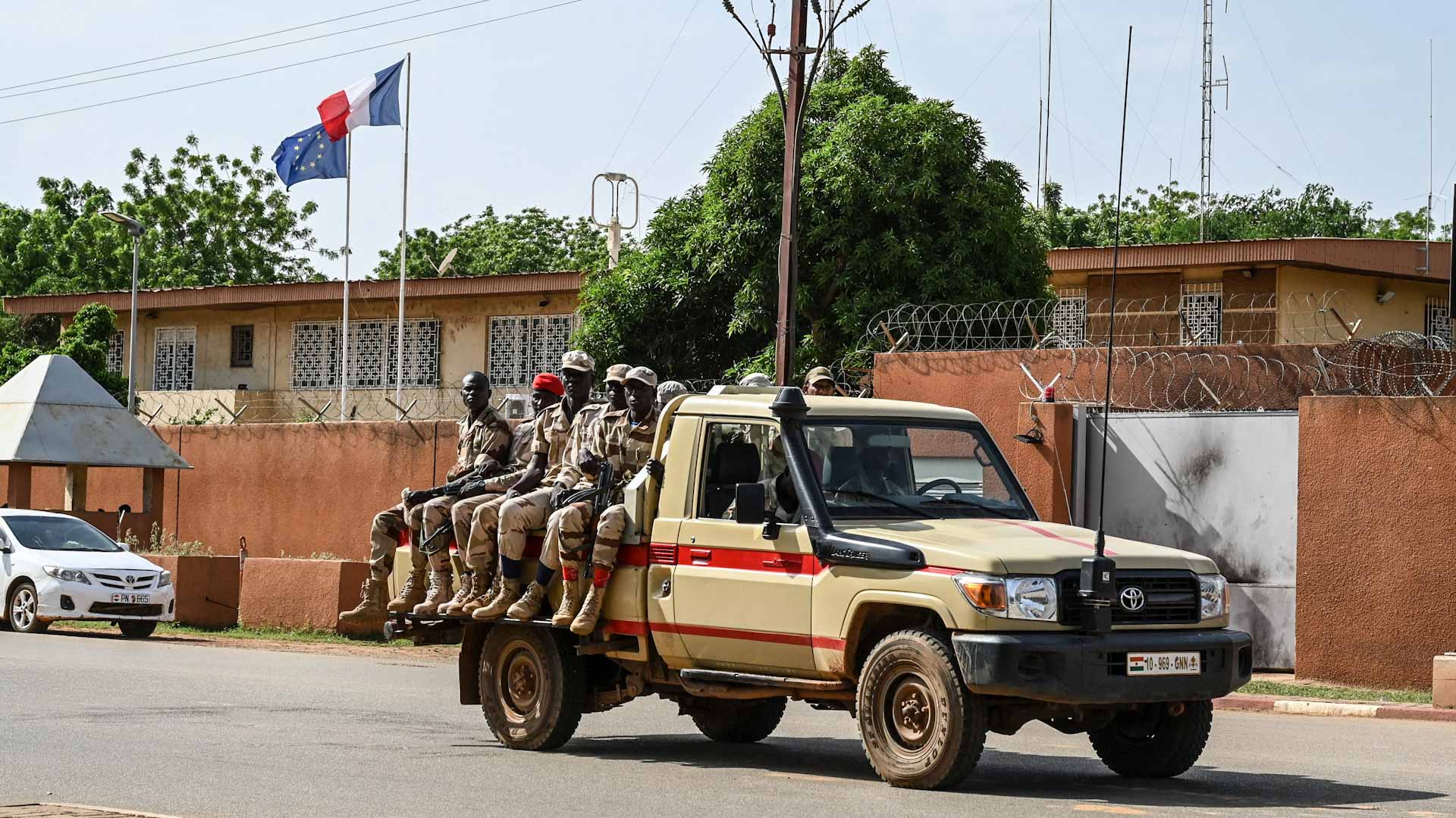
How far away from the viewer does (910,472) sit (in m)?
10.0

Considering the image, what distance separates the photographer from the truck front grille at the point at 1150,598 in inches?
348

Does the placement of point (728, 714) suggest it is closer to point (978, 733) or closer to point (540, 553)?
point (540, 553)

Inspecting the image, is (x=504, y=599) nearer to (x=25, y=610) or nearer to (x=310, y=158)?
(x=25, y=610)

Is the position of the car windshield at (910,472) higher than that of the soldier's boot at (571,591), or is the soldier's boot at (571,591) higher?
the car windshield at (910,472)

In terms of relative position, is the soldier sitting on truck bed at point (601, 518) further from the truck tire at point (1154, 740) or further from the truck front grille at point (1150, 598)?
the truck tire at point (1154, 740)

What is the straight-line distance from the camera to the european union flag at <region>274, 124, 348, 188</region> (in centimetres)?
3562

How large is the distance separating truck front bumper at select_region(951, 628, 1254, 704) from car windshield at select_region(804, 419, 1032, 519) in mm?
1159

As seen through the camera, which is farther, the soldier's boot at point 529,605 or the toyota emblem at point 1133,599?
the soldier's boot at point 529,605

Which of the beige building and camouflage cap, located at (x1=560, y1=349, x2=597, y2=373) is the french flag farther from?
camouflage cap, located at (x1=560, y1=349, x2=597, y2=373)

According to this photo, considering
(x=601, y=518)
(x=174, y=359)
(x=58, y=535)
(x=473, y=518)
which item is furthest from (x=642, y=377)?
(x=174, y=359)

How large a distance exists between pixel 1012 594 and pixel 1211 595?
1290mm

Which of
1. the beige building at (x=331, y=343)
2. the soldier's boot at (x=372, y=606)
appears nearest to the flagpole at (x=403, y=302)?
the beige building at (x=331, y=343)

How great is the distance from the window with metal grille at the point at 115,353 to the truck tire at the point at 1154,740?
34625mm

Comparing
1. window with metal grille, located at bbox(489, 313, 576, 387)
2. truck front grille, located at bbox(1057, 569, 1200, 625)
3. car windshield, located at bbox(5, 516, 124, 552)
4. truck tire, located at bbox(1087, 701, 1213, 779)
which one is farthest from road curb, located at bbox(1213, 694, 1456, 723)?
window with metal grille, located at bbox(489, 313, 576, 387)
